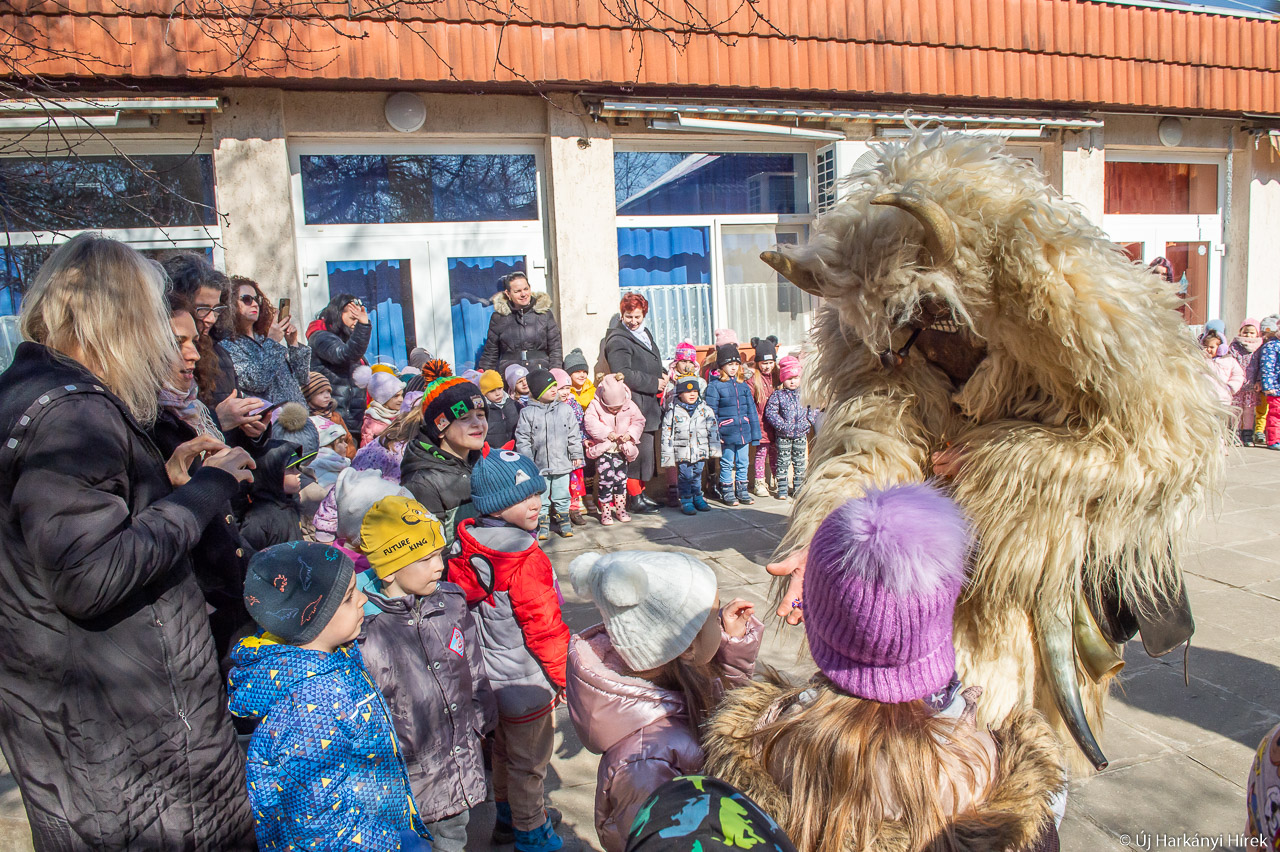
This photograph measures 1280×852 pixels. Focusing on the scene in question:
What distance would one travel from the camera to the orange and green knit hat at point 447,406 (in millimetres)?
3461

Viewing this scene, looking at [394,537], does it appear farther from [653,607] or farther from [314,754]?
[653,607]

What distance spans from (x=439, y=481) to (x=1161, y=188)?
40.1 feet

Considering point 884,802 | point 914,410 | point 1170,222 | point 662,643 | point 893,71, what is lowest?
point 884,802

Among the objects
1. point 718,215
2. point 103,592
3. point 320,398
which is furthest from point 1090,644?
point 718,215

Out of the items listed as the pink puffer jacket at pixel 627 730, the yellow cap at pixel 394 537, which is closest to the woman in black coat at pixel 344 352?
the yellow cap at pixel 394 537

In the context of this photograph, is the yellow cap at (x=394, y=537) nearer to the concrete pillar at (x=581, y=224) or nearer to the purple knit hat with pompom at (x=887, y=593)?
the purple knit hat with pompom at (x=887, y=593)

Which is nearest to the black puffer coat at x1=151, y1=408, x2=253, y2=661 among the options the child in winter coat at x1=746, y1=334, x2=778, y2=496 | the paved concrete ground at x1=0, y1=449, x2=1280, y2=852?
the paved concrete ground at x1=0, y1=449, x2=1280, y2=852

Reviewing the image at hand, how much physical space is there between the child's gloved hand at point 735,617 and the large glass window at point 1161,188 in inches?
457

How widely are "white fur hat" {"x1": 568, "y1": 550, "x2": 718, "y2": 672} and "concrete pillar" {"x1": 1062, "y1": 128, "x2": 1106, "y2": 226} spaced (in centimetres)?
1040

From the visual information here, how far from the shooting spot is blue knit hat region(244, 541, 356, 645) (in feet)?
6.18

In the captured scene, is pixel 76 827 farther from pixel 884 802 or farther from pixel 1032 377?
pixel 1032 377

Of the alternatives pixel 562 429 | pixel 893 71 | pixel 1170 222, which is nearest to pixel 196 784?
pixel 562 429

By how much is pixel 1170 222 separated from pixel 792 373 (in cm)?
745

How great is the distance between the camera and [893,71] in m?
9.06
